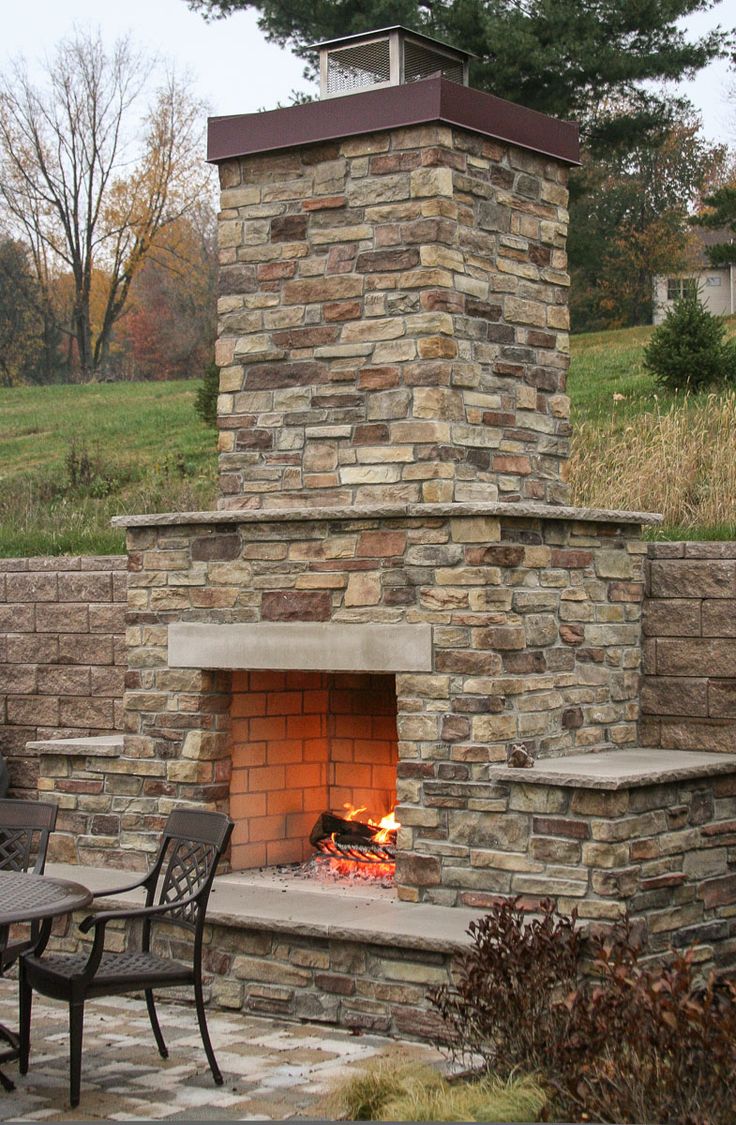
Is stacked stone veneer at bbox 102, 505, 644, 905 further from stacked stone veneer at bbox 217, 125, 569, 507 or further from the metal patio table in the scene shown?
the metal patio table

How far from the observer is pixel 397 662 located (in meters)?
6.98

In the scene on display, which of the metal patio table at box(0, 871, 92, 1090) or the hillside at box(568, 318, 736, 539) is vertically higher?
the hillside at box(568, 318, 736, 539)

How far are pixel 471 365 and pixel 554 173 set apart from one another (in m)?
1.39

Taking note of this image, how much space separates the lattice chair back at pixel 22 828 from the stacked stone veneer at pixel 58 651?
115 inches

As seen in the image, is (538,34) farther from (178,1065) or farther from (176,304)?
(176,304)

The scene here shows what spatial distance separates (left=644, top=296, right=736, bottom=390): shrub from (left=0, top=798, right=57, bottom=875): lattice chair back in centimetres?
1043

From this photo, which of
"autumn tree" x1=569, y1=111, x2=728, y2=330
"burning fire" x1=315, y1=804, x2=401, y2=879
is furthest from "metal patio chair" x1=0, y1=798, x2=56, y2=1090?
"autumn tree" x1=569, y1=111, x2=728, y2=330

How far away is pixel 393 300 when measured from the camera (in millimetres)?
7277

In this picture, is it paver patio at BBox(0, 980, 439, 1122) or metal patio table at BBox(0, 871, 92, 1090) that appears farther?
paver patio at BBox(0, 980, 439, 1122)

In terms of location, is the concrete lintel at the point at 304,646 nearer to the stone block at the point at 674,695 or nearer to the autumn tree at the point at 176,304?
the stone block at the point at 674,695

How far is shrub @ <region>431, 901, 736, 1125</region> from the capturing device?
4637 mm

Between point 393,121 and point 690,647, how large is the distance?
3.13m

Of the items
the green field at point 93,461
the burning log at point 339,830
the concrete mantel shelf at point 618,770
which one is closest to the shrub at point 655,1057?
the concrete mantel shelf at point 618,770

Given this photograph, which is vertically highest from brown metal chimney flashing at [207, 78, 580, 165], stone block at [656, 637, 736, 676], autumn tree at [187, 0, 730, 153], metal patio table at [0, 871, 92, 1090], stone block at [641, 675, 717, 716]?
autumn tree at [187, 0, 730, 153]
